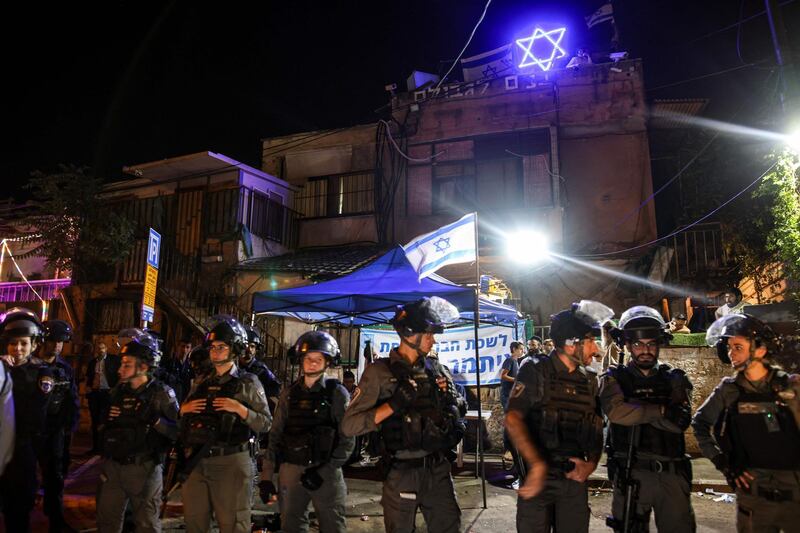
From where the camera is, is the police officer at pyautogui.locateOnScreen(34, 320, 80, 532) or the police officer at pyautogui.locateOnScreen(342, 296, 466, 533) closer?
the police officer at pyautogui.locateOnScreen(342, 296, 466, 533)

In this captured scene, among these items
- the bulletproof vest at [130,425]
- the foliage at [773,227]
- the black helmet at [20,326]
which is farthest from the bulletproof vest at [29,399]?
the foliage at [773,227]

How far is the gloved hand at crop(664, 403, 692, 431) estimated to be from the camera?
406cm

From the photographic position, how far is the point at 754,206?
12.1 meters

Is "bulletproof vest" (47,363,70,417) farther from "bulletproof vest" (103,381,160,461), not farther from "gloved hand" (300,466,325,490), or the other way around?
"gloved hand" (300,466,325,490)

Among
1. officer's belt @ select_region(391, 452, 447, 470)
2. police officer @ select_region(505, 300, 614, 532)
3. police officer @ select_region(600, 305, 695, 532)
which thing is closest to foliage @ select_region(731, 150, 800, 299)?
police officer @ select_region(600, 305, 695, 532)

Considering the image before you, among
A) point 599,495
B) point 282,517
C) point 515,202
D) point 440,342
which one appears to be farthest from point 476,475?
point 515,202

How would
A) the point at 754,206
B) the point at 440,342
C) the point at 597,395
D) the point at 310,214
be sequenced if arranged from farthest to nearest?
the point at 310,214 → the point at 754,206 → the point at 440,342 → the point at 597,395

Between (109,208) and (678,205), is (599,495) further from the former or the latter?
(109,208)

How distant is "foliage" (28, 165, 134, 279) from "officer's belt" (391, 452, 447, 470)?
1423 cm

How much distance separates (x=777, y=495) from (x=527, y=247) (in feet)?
36.9

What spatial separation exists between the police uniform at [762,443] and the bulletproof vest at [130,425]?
480 cm

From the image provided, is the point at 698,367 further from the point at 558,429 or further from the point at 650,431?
the point at 558,429

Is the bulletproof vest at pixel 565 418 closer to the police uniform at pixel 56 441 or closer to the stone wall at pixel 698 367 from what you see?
the police uniform at pixel 56 441

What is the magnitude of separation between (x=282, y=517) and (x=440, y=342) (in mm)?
6329
